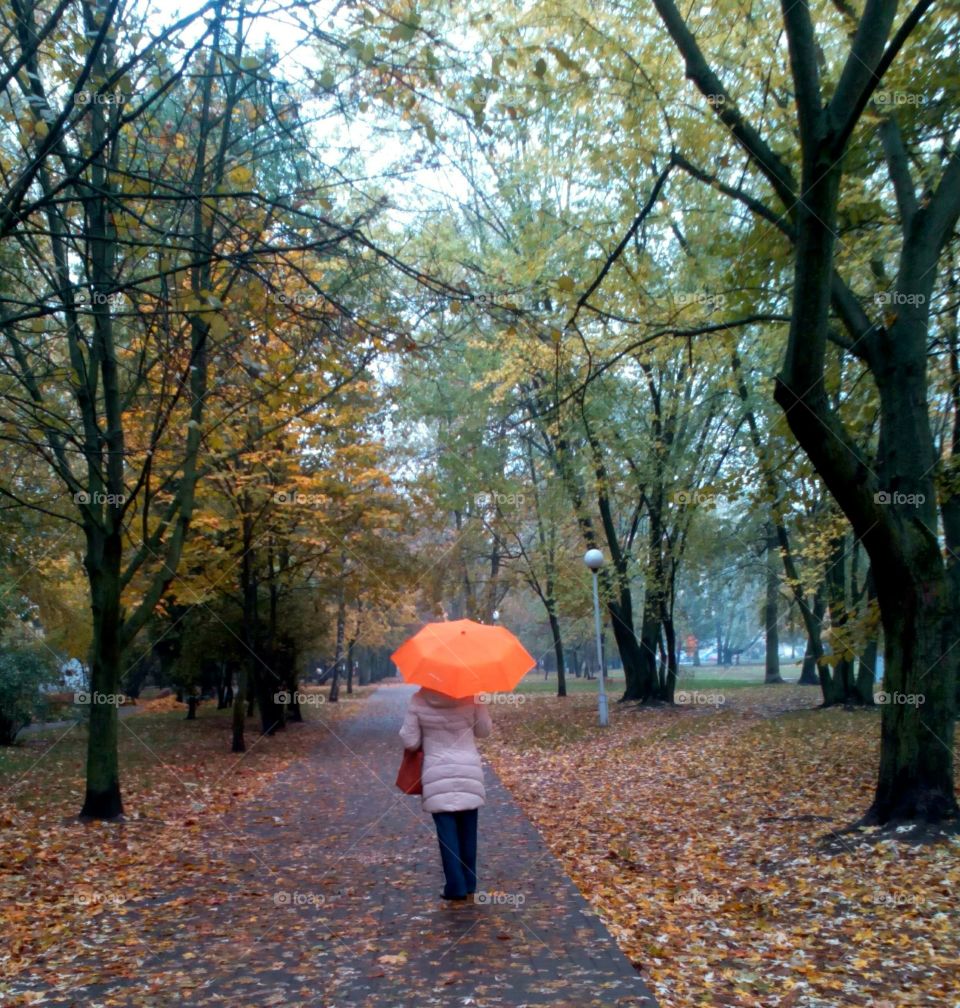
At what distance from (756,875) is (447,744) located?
2939 mm

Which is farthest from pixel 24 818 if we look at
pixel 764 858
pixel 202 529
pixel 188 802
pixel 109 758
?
pixel 764 858

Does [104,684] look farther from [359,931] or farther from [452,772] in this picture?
[452,772]

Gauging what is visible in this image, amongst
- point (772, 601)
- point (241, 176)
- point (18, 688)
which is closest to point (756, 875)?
point (241, 176)

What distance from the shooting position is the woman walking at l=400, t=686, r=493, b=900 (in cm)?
664

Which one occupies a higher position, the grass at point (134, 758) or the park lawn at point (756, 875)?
the park lawn at point (756, 875)

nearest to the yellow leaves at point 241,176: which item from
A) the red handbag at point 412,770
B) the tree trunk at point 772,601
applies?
the red handbag at point 412,770

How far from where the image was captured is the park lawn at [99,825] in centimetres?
703

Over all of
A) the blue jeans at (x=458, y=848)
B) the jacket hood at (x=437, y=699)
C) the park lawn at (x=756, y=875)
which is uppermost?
the jacket hood at (x=437, y=699)

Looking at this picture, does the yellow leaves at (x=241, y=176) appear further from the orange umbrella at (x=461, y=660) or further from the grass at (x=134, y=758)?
the grass at (x=134, y=758)

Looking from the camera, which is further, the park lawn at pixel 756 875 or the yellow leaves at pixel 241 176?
the yellow leaves at pixel 241 176

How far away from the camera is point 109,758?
1095 cm

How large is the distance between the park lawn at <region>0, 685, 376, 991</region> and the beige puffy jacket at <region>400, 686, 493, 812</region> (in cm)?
264

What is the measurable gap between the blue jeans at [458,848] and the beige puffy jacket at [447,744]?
12 centimetres

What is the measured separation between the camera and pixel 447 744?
6.79 metres
